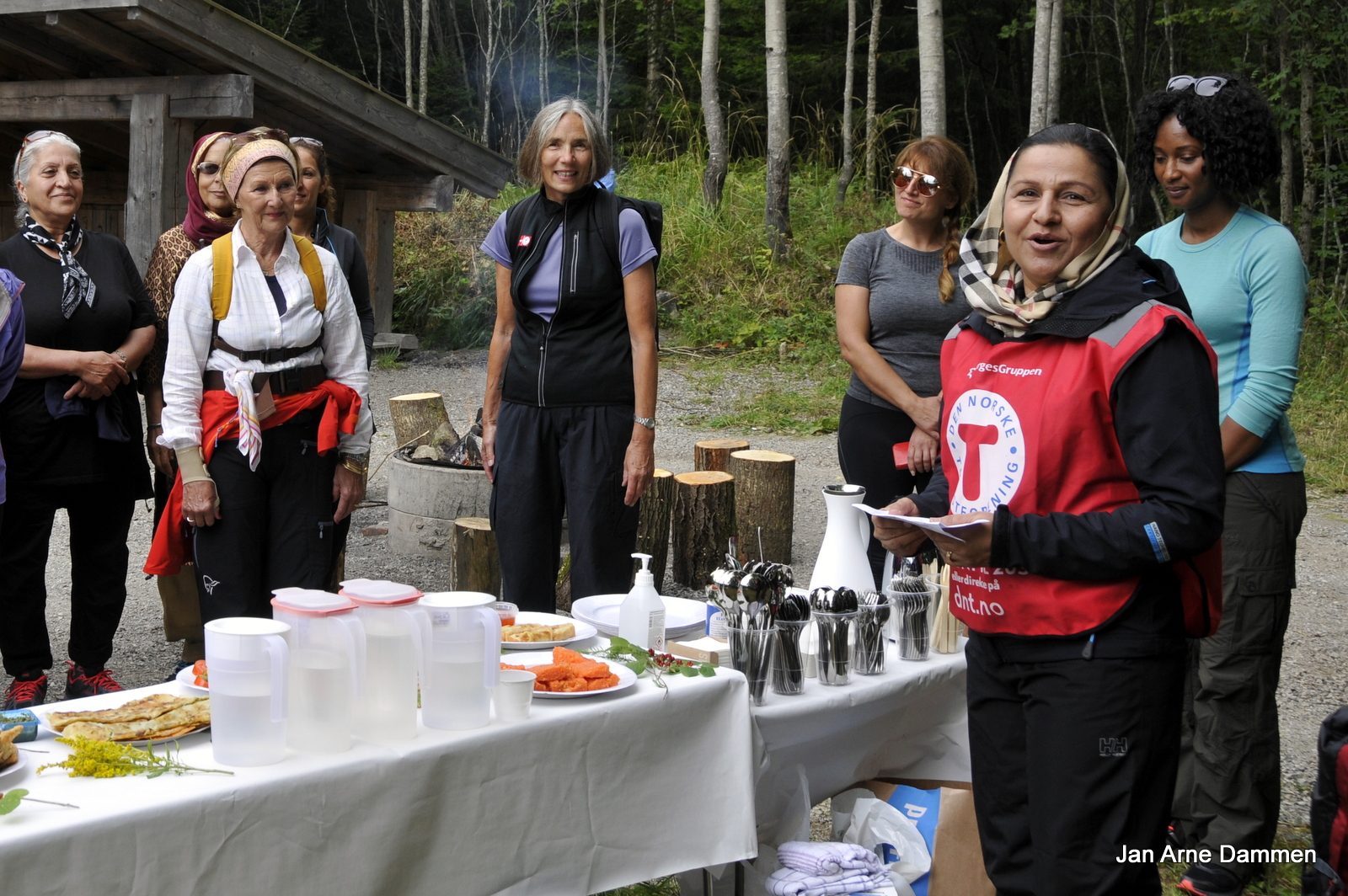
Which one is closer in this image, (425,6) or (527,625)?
(527,625)

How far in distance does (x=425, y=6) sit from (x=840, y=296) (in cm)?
2193

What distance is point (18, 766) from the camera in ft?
6.32

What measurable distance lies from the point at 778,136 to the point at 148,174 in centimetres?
897

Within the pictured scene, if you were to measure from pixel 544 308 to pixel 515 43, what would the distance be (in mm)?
25181

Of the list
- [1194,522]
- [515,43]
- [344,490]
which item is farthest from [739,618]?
[515,43]

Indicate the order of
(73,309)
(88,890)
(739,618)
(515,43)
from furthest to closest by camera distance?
1. (515,43)
2. (73,309)
3. (739,618)
4. (88,890)

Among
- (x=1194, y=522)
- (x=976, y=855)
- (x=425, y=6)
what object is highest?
(x=425, y=6)

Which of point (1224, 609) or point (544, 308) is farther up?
point (544, 308)

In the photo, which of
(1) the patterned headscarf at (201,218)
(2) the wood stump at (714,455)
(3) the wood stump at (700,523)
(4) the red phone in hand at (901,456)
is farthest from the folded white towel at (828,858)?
(2) the wood stump at (714,455)

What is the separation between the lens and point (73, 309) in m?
3.98

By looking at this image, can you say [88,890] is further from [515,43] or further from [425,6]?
[515,43]

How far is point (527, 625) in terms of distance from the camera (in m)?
2.81

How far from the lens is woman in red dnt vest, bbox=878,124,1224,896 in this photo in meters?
1.92

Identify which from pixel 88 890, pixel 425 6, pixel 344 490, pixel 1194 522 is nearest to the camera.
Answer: pixel 88 890
